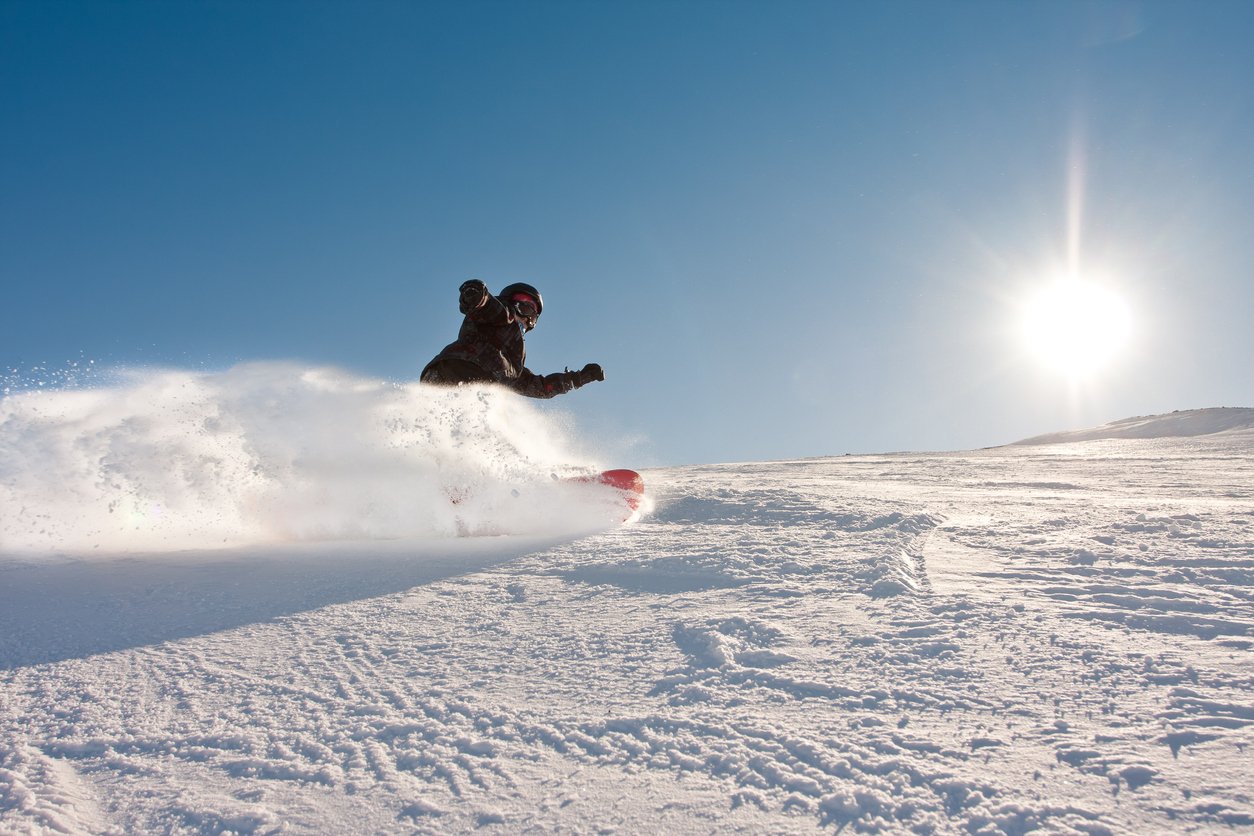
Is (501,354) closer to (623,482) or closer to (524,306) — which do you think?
(524,306)

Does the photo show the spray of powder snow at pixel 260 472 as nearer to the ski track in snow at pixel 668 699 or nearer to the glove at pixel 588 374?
the ski track in snow at pixel 668 699

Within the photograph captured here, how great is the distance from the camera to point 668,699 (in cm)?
160

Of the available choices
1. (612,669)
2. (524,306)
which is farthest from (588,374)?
(612,669)

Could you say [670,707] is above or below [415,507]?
below

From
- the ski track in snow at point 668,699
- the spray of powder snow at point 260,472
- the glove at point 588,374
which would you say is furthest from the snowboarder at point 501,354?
the ski track in snow at point 668,699

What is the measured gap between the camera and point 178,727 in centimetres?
155

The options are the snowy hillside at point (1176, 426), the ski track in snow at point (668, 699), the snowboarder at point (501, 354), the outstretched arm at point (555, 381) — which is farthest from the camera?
the snowy hillside at point (1176, 426)

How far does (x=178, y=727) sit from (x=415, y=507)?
120 inches

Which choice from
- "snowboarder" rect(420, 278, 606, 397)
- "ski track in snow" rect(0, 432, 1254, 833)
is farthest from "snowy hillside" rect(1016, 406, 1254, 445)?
"ski track in snow" rect(0, 432, 1254, 833)

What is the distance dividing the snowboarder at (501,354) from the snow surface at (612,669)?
2.48m

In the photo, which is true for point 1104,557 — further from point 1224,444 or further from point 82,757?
point 1224,444

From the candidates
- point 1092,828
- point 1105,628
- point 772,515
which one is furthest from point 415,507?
point 1092,828

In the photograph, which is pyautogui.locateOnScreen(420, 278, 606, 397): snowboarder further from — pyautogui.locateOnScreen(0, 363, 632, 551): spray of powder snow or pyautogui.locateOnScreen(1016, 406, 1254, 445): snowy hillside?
pyautogui.locateOnScreen(1016, 406, 1254, 445): snowy hillside

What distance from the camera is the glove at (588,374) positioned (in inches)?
295
